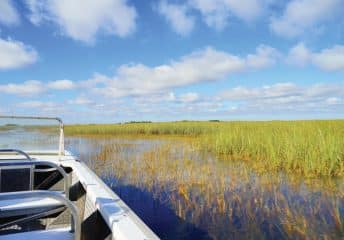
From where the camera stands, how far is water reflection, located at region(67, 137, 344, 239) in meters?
4.21

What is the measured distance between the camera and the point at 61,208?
2367 millimetres

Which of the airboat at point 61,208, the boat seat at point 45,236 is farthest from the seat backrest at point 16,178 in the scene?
the boat seat at point 45,236

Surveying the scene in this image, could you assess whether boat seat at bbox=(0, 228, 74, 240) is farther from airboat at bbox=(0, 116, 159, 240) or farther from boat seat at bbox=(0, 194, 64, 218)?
boat seat at bbox=(0, 194, 64, 218)

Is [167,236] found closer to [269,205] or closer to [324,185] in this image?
[269,205]

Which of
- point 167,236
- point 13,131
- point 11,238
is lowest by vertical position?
point 167,236

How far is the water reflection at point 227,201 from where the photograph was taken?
4.21m

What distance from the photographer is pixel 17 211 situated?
2520 mm

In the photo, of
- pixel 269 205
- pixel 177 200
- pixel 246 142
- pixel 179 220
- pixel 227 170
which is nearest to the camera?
pixel 179 220

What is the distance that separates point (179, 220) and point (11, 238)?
9.17ft

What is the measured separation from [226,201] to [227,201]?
17 millimetres

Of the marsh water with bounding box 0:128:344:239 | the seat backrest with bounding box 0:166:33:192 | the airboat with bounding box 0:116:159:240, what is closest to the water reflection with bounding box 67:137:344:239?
the marsh water with bounding box 0:128:344:239

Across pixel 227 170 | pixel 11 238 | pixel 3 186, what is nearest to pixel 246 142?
pixel 227 170

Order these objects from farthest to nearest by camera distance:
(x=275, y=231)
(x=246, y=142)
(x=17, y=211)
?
1. (x=246, y=142)
2. (x=275, y=231)
3. (x=17, y=211)

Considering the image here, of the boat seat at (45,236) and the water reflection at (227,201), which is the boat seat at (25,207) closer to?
the boat seat at (45,236)
